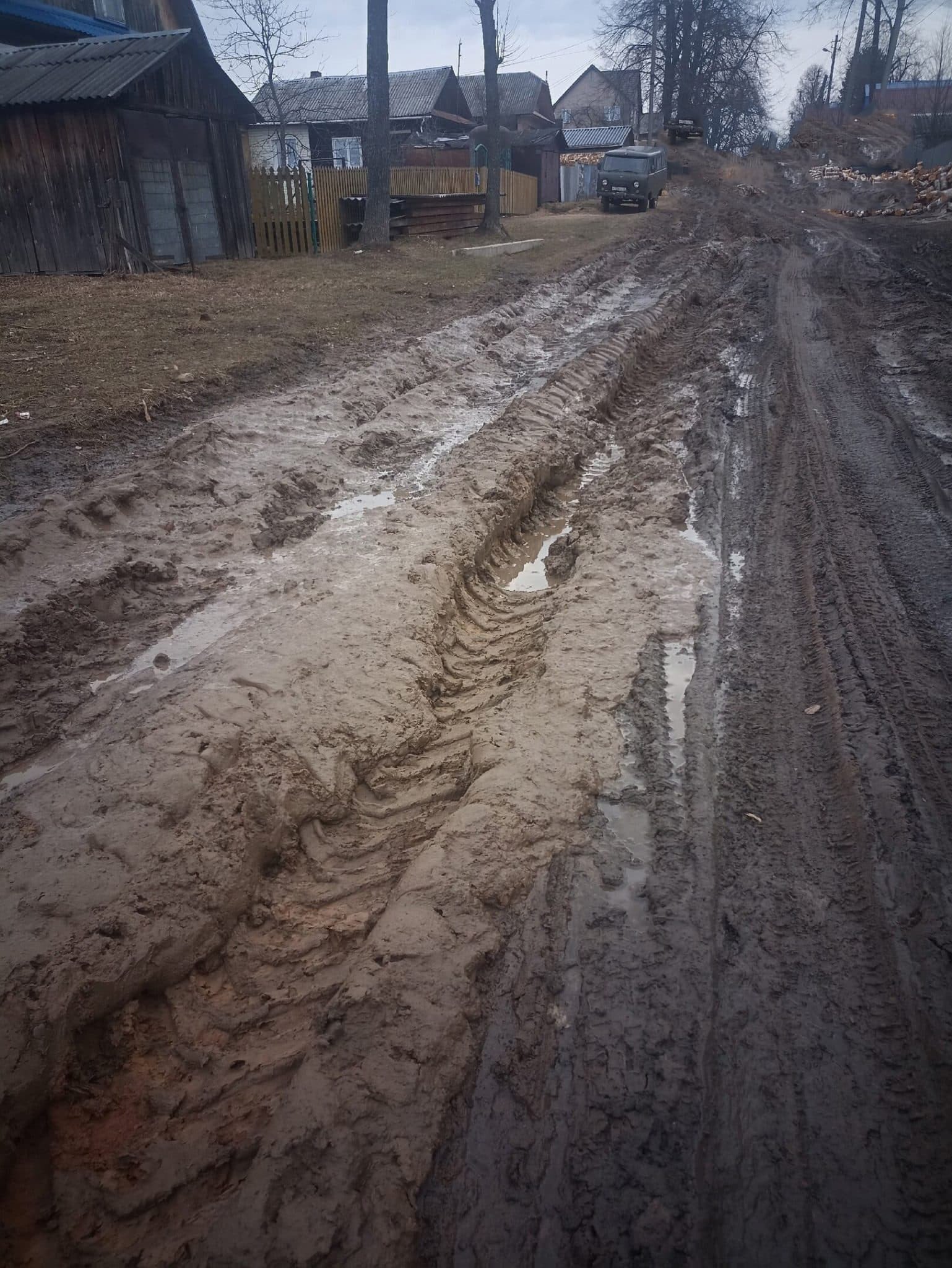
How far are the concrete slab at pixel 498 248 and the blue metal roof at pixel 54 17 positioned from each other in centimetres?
1240

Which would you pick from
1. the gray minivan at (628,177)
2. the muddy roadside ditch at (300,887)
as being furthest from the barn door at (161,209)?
the gray minivan at (628,177)

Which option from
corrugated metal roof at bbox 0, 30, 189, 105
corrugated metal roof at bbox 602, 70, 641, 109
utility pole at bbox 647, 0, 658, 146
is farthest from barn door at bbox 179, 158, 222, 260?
corrugated metal roof at bbox 602, 70, 641, 109

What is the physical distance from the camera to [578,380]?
917cm

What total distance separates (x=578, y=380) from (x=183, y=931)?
7.91 meters

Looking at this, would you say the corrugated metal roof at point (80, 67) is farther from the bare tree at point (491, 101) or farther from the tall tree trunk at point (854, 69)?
the tall tree trunk at point (854, 69)

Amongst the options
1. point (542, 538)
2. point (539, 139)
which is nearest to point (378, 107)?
point (542, 538)

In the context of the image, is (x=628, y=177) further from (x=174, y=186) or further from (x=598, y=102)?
(x=598, y=102)

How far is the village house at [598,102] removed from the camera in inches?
2222

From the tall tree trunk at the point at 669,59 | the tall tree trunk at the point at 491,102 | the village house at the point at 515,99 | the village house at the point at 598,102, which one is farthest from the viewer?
the village house at the point at 598,102

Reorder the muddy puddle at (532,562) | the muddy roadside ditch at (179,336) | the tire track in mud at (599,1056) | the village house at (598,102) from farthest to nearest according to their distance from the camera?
the village house at (598,102) < the muddy roadside ditch at (179,336) < the muddy puddle at (532,562) < the tire track in mud at (599,1056)

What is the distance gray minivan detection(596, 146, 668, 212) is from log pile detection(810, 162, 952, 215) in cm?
697

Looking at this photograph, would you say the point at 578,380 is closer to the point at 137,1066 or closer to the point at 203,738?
the point at 203,738

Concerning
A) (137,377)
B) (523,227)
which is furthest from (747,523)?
(523,227)

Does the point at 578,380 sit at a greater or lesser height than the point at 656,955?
greater
